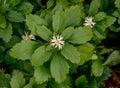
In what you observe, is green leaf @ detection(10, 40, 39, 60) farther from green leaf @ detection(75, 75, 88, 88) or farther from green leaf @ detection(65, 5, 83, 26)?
green leaf @ detection(75, 75, 88, 88)

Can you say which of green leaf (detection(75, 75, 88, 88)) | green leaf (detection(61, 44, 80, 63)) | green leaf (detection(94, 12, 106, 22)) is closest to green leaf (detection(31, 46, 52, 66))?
green leaf (detection(61, 44, 80, 63))

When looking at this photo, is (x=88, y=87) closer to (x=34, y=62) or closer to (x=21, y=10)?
(x=34, y=62)

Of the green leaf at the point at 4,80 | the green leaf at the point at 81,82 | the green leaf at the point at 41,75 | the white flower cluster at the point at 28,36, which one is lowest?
the green leaf at the point at 81,82

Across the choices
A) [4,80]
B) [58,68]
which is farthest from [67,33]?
[4,80]

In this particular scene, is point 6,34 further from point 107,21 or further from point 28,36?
point 107,21

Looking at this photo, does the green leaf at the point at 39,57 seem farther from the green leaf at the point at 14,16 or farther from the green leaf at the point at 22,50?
the green leaf at the point at 14,16

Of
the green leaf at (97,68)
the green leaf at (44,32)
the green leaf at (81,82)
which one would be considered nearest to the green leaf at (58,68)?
the green leaf at (44,32)

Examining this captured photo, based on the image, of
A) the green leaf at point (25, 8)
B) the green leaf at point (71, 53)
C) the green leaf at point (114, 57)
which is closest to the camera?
the green leaf at point (71, 53)
